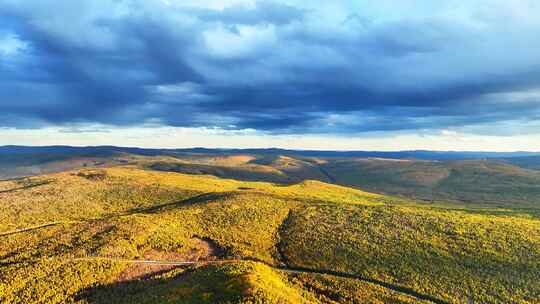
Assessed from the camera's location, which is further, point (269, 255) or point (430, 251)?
point (430, 251)

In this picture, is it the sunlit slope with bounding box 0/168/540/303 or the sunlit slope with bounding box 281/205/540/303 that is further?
the sunlit slope with bounding box 281/205/540/303

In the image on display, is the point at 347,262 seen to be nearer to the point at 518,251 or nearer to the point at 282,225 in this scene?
the point at 282,225

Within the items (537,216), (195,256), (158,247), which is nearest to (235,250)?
(195,256)

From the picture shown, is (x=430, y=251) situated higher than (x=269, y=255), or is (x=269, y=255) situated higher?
(x=430, y=251)

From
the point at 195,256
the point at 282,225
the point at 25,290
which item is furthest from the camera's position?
the point at 282,225

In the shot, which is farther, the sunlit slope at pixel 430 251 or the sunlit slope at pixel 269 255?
the sunlit slope at pixel 430 251

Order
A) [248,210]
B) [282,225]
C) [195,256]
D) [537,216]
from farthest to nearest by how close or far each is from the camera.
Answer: [537,216] < [248,210] < [282,225] < [195,256]

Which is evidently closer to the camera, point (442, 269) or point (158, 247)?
point (442, 269)
